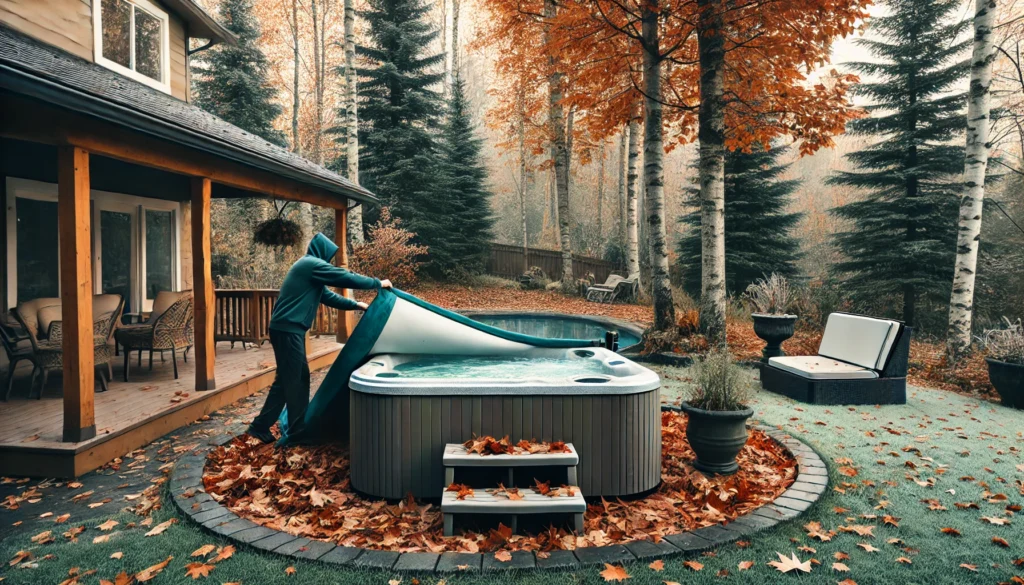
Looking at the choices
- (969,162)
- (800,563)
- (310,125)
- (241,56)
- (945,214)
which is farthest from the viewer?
(310,125)

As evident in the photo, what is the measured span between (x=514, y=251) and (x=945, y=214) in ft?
43.3

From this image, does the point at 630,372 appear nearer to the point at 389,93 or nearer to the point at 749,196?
the point at 749,196

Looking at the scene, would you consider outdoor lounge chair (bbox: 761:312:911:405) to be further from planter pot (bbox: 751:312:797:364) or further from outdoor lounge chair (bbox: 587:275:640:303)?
outdoor lounge chair (bbox: 587:275:640:303)

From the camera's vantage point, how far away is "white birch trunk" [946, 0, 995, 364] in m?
7.53

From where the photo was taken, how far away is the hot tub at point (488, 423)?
11.4 feet

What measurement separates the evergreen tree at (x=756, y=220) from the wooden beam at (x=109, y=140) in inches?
433

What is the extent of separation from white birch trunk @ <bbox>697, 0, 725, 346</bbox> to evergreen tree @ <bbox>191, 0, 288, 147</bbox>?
14.4 m

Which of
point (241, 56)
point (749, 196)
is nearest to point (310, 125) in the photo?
point (241, 56)

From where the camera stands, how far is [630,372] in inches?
159

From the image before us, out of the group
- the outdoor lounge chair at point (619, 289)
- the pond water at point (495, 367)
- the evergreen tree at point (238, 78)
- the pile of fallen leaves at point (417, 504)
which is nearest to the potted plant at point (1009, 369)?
the pile of fallen leaves at point (417, 504)

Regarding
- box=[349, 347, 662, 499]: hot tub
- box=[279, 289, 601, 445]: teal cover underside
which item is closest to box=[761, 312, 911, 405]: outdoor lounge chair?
box=[349, 347, 662, 499]: hot tub

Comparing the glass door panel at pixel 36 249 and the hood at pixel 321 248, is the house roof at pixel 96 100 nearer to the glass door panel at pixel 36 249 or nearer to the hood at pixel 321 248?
the hood at pixel 321 248

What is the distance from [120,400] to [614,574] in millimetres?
5110

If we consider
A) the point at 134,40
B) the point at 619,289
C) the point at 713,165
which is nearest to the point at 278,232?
the point at 134,40
